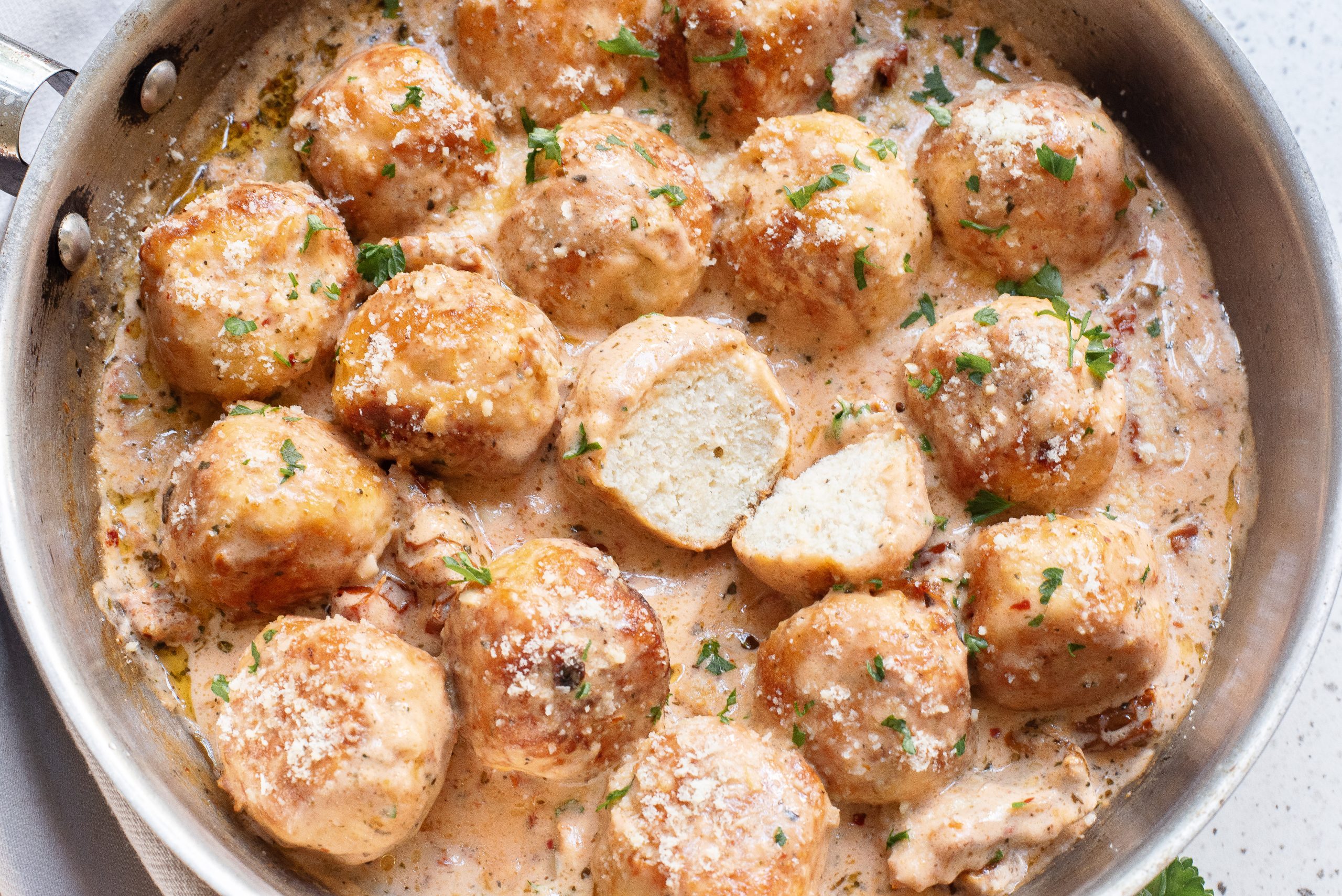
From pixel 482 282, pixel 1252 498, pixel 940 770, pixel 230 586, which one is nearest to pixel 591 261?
pixel 482 282

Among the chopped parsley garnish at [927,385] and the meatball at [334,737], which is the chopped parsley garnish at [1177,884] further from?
the meatball at [334,737]

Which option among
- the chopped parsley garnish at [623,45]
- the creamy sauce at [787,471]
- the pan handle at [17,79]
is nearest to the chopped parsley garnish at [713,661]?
the creamy sauce at [787,471]

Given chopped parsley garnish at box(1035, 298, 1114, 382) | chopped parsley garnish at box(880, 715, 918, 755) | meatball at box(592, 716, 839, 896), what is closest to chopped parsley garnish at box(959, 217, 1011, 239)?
chopped parsley garnish at box(1035, 298, 1114, 382)

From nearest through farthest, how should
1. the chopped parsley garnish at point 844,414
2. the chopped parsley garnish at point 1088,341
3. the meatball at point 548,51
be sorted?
the chopped parsley garnish at point 1088,341
the chopped parsley garnish at point 844,414
the meatball at point 548,51

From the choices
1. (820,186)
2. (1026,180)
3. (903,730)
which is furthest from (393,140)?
(903,730)

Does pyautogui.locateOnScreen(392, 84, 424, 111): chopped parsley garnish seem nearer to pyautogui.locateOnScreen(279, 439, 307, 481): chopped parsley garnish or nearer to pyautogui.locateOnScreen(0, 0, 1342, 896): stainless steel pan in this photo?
pyautogui.locateOnScreen(0, 0, 1342, 896): stainless steel pan

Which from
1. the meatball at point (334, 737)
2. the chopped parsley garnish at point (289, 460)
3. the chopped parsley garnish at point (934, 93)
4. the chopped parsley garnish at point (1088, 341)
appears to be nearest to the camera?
the meatball at point (334, 737)

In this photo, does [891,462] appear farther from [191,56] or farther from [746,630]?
[191,56]
